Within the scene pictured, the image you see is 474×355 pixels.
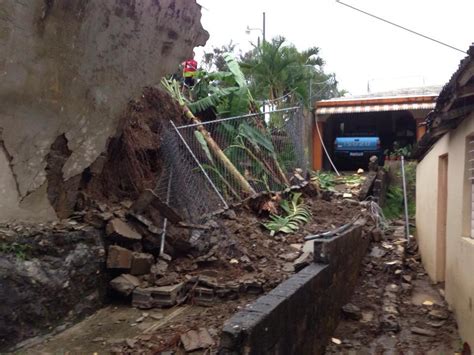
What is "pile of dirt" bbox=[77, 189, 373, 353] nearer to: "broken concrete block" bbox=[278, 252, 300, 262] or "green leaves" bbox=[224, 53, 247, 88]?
"broken concrete block" bbox=[278, 252, 300, 262]

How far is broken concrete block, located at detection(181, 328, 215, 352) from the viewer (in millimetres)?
4027

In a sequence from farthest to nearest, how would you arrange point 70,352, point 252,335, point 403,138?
point 403,138
point 70,352
point 252,335

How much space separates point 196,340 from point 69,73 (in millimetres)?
3455

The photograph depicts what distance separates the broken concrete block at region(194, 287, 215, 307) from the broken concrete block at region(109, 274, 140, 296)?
2.48 feet

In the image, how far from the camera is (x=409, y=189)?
45.3 ft

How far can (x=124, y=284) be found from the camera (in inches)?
208

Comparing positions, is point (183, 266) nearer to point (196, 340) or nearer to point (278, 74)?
point (196, 340)

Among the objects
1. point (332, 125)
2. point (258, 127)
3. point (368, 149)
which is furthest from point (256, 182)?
point (332, 125)

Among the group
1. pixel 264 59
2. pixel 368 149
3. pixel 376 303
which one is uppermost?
pixel 264 59

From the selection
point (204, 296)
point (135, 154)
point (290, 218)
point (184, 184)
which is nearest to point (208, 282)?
point (204, 296)

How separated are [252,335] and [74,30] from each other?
13.7 ft

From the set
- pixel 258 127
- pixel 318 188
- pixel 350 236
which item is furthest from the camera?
pixel 318 188

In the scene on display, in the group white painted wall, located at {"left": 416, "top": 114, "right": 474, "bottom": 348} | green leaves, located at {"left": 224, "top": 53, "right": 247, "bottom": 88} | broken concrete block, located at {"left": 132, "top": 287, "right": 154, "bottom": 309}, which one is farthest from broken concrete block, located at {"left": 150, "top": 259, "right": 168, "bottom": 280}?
green leaves, located at {"left": 224, "top": 53, "right": 247, "bottom": 88}

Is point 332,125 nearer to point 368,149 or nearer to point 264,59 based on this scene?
point 368,149
